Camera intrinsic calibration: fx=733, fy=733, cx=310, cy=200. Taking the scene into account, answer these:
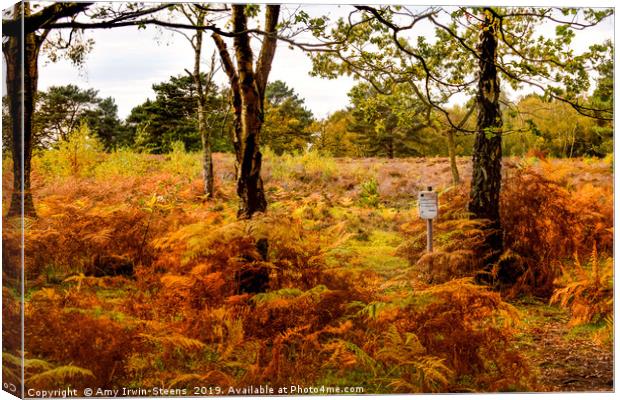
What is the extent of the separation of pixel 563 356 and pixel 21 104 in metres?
4.79

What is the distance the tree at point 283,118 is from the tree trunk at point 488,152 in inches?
58.4

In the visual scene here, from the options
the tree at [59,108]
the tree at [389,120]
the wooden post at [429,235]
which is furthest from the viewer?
the tree at [389,120]

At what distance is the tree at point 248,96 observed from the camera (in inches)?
232

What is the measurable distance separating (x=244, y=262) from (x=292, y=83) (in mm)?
1513

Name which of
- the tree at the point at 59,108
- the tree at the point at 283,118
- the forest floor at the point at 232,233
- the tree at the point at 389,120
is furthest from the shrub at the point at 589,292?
the tree at the point at 59,108

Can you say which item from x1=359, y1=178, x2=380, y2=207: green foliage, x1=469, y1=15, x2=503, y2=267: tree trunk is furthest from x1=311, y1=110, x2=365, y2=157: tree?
x1=469, y1=15, x2=503, y2=267: tree trunk

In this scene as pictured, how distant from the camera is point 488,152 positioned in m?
6.36

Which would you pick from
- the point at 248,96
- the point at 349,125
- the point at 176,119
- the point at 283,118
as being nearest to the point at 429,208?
the point at 349,125

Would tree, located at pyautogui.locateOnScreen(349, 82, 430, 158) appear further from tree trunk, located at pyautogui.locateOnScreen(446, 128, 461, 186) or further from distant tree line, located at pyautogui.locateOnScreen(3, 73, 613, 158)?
tree trunk, located at pyautogui.locateOnScreen(446, 128, 461, 186)

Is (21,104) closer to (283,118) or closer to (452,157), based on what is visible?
(283,118)

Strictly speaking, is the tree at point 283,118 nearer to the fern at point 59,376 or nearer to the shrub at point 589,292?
the fern at point 59,376

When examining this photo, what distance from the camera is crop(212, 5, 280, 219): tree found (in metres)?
5.89

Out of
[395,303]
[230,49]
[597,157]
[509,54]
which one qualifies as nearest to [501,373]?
[395,303]

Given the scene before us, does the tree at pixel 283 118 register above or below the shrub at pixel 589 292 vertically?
above
